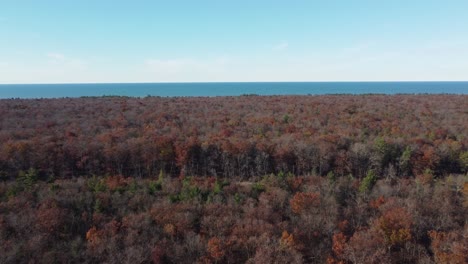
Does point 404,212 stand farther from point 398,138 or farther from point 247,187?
point 398,138

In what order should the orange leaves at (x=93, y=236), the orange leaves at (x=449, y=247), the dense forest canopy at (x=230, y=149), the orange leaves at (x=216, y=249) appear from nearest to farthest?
the orange leaves at (x=449, y=247)
the orange leaves at (x=216, y=249)
the orange leaves at (x=93, y=236)
the dense forest canopy at (x=230, y=149)

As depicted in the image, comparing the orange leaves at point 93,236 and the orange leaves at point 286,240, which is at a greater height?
the orange leaves at point 93,236

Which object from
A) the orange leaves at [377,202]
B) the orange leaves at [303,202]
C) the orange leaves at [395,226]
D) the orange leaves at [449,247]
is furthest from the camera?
the orange leaves at [377,202]

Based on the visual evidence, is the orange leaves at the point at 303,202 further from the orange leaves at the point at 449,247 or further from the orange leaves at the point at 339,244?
the orange leaves at the point at 449,247

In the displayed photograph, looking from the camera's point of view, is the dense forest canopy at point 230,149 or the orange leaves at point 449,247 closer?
the orange leaves at point 449,247

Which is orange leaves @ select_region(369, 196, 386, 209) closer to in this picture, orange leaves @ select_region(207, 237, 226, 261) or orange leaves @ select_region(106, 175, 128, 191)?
orange leaves @ select_region(207, 237, 226, 261)

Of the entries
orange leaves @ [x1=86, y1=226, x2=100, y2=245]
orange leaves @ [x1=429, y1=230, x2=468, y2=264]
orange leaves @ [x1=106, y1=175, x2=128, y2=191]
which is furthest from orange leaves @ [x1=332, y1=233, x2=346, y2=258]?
orange leaves @ [x1=106, y1=175, x2=128, y2=191]

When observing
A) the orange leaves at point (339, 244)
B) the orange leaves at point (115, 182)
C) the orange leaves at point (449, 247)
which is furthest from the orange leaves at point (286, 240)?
the orange leaves at point (115, 182)
